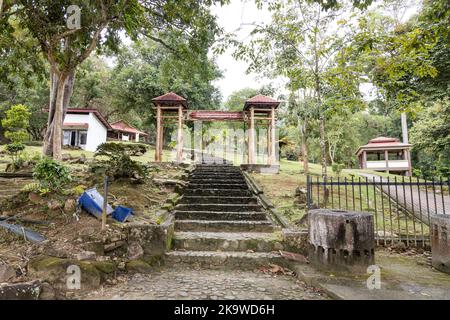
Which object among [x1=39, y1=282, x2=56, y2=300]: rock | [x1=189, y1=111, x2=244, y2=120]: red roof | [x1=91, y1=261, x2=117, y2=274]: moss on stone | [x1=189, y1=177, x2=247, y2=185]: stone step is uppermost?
[x1=189, y1=111, x2=244, y2=120]: red roof

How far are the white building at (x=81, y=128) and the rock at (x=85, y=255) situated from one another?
72.6 ft

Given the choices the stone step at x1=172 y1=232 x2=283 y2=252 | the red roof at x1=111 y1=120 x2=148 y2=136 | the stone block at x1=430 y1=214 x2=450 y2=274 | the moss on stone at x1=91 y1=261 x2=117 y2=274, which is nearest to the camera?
the moss on stone at x1=91 y1=261 x2=117 y2=274

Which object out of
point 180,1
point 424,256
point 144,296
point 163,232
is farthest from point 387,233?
point 180,1

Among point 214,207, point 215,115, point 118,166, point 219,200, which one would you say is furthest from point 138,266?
point 215,115

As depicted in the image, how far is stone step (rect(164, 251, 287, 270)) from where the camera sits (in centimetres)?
411

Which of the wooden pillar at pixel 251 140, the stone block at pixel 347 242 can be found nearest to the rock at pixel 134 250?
the stone block at pixel 347 242

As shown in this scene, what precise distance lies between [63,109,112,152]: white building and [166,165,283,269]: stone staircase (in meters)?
20.1

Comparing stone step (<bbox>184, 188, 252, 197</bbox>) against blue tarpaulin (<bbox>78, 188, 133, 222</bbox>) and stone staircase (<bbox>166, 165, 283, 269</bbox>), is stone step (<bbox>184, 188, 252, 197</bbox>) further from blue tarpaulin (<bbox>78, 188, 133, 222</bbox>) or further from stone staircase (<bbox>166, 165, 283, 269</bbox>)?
blue tarpaulin (<bbox>78, 188, 133, 222</bbox>)

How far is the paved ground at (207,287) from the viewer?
3039 mm

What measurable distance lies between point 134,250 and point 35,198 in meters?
2.24

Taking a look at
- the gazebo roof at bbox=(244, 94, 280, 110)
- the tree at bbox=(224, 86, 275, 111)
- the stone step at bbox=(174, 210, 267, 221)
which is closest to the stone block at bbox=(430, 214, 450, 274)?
the stone step at bbox=(174, 210, 267, 221)

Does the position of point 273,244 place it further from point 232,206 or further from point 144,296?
point 144,296

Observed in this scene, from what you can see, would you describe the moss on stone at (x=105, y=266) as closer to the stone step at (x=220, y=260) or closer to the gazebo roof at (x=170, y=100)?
the stone step at (x=220, y=260)

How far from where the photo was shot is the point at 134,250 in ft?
13.2
